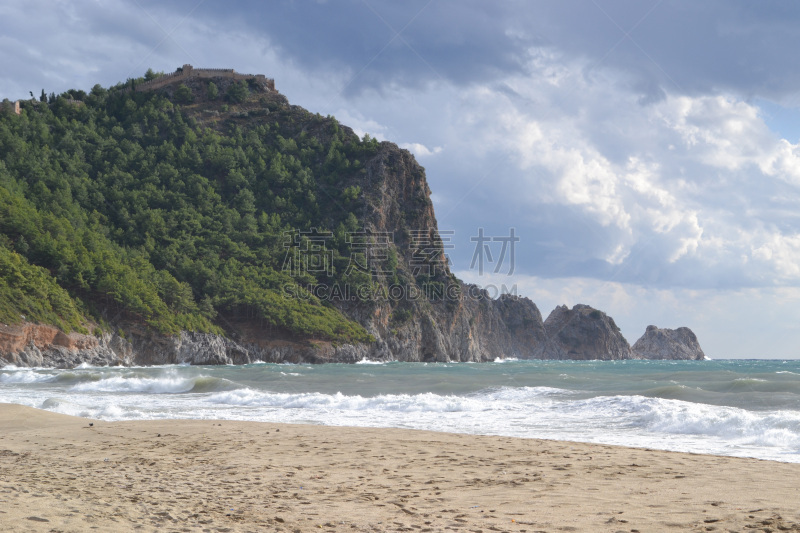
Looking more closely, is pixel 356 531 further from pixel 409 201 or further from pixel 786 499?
pixel 409 201

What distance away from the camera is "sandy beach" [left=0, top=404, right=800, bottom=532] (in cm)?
600

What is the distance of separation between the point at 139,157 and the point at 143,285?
3418 centimetres

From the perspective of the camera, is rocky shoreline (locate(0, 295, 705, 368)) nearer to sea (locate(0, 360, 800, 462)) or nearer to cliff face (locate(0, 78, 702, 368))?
cliff face (locate(0, 78, 702, 368))

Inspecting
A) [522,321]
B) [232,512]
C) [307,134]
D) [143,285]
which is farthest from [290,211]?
[522,321]

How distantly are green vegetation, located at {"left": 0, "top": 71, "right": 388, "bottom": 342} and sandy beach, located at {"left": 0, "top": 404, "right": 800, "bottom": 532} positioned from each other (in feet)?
134

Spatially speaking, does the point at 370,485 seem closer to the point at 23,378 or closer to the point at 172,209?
the point at 23,378

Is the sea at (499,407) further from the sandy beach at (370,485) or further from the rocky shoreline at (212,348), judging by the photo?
→ the rocky shoreline at (212,348)

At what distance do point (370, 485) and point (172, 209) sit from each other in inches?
3083

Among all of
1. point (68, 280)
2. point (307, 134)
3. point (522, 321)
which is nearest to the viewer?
point (68, 280)

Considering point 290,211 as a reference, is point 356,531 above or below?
below

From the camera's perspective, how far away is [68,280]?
2144 inches

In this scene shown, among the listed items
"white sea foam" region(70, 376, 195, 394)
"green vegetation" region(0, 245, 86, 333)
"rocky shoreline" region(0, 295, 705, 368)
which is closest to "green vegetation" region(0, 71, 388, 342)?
"green vegetation" region(0, 245, 86, 333)

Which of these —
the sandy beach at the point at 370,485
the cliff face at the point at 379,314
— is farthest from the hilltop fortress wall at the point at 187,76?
the sandy beach at the point at 370,485

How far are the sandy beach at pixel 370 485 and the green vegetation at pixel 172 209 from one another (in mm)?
40962
